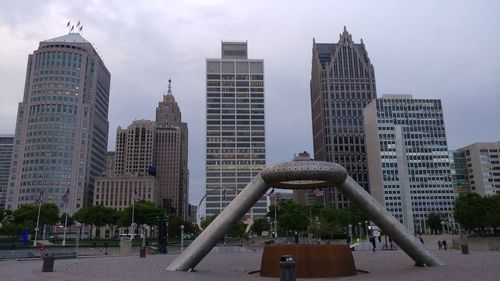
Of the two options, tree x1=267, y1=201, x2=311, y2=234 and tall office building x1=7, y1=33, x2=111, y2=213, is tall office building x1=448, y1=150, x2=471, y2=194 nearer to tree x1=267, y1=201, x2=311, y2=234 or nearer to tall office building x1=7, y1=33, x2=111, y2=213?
tree x1=267, y1=201, x2=311, y2=234

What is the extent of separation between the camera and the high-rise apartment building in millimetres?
166125

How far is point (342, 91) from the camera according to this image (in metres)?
180

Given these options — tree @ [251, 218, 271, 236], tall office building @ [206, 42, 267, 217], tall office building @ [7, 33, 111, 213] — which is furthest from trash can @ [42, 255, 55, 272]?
tall office building @ [206, 42, 267, 217]

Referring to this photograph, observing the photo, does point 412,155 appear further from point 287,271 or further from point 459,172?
point 287,271

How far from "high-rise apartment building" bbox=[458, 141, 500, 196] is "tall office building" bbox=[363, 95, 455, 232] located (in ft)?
67.9

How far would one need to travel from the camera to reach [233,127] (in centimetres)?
17888

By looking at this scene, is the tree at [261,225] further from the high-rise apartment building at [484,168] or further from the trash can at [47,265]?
the trash can at [47,265]

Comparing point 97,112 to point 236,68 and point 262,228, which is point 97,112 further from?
point 262,228

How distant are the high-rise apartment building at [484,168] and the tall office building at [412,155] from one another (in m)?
20.7

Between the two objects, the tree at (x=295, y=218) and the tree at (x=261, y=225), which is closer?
the tree at (x=295, y=218)

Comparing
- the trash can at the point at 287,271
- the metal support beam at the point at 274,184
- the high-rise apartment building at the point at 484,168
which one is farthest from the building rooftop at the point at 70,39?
the trash can at the point at 287,271

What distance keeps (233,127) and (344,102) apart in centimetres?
4913

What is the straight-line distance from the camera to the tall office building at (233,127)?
173250 mm

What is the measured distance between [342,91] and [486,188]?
6905cm
